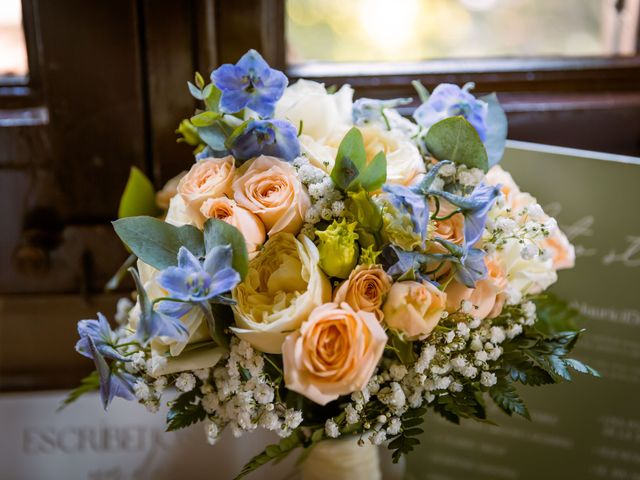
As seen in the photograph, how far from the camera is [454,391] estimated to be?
25.7 inches

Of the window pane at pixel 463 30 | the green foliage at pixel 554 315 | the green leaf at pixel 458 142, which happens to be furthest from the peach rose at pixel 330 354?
the window pane at pixel 463 30

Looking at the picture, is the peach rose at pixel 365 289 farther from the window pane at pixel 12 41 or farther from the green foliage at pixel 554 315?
the window pane at pixel 12 41

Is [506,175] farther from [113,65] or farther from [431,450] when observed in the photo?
[113,65]

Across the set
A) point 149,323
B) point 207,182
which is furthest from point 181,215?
point 149,323

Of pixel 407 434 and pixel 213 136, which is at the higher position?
pixel 213 136

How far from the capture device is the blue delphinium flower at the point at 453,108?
0.70 meters

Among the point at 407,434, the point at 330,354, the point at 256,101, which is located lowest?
the point at 407,434

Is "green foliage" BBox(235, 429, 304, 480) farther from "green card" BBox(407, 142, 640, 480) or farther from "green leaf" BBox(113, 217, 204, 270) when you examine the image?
"green card" BBox(407, 142, 640, 480)

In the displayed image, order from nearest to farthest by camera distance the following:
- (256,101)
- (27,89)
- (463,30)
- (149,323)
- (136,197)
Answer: (149,323) < (256,101) < (136,197) < (27,89) < (463,30)

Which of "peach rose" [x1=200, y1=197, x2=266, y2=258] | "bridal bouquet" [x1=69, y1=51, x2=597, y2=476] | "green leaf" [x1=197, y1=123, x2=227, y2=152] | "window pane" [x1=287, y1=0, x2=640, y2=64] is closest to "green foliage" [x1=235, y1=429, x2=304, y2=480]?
"bridal bouquet" [x1=69, y1=51, x2=597, y2=476]

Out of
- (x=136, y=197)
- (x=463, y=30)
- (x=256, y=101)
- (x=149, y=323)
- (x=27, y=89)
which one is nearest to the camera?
(x=149, y=323)

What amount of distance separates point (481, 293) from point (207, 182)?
0.97 feet

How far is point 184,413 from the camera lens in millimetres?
→ 672

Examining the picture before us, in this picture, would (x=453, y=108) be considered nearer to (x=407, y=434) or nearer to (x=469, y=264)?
(x=469, y=264)
